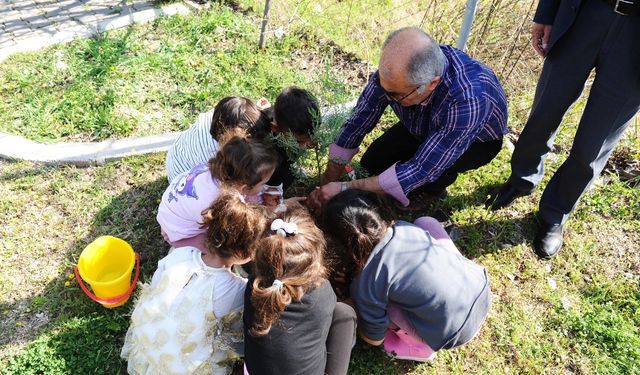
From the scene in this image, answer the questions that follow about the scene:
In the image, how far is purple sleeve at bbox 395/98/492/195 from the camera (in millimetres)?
2885

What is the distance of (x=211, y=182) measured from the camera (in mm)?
2846

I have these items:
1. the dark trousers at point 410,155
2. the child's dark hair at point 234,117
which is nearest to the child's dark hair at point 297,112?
the child's dark hair at point 234,117

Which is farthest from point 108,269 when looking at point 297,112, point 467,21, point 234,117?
point 467,21

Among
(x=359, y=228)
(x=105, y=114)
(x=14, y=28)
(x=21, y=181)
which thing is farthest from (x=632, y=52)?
(x=14, y=28)

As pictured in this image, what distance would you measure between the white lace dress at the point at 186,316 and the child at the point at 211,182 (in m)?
0.35

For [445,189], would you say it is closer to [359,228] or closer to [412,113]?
[412,113]

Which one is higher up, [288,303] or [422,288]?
[288,303]

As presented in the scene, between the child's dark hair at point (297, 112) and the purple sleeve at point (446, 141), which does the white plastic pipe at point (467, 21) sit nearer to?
the purple sleeve at point (446, 141)

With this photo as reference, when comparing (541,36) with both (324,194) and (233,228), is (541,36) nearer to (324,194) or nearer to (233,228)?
(324,194)

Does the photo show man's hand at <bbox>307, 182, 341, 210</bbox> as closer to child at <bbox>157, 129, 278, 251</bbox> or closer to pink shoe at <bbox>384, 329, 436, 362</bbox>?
child at <bbox>157, 129, 278, 251</bbox>

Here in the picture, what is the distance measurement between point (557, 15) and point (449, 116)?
85 cm

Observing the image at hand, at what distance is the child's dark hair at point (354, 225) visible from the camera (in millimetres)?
2512

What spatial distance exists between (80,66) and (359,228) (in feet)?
10.5

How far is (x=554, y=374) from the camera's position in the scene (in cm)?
304
